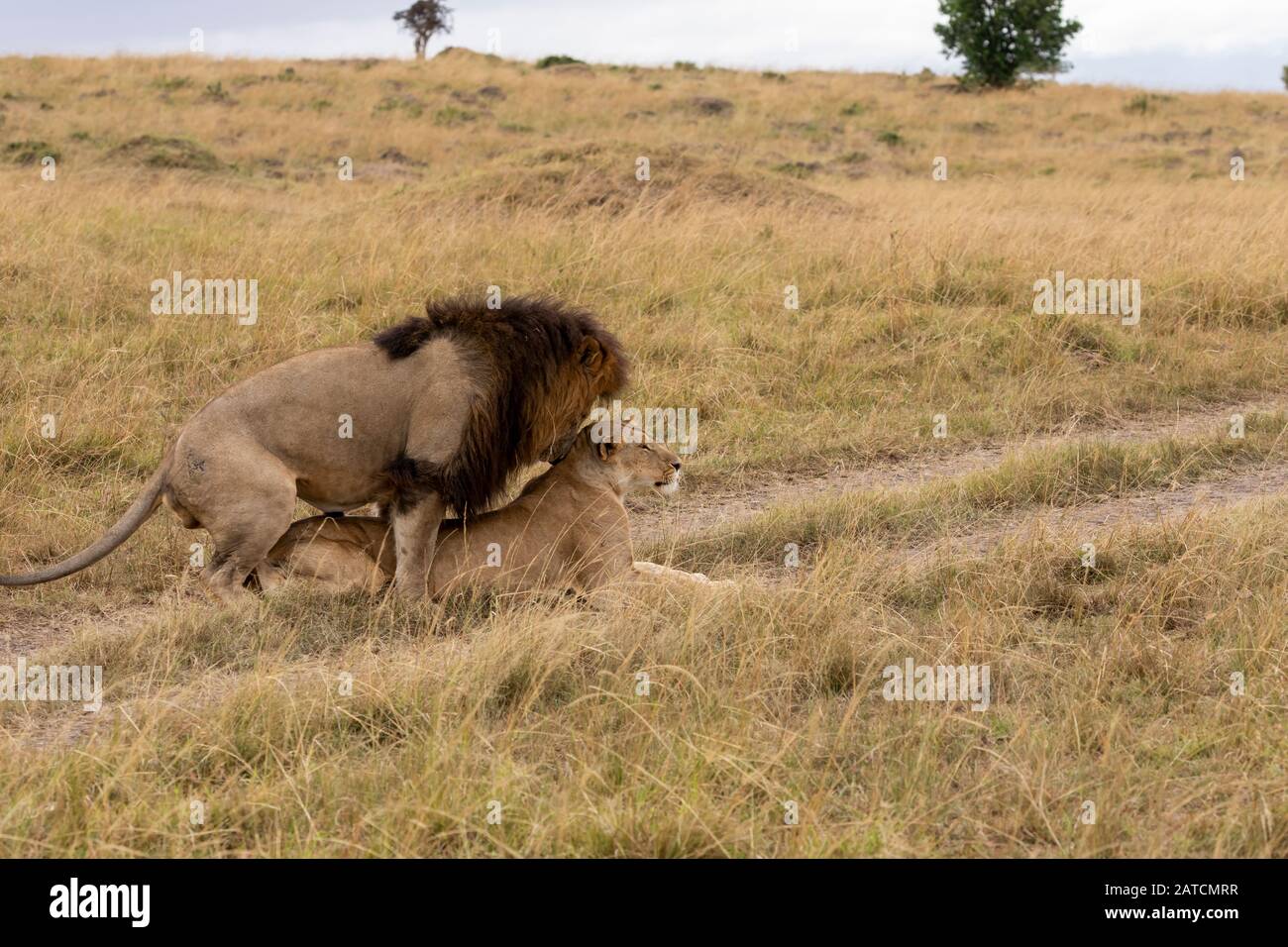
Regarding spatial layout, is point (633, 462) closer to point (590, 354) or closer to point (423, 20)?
point (590, 354)

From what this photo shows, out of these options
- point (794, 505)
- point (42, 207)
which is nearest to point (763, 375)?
point (794, 505)

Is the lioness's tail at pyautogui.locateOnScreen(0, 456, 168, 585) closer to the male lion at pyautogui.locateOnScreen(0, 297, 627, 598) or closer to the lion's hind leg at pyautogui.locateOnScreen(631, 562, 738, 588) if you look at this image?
the male lion at pyautogui.locateOnScreen(0, 297, 627, 598)

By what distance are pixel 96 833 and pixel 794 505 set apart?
403 centimetres

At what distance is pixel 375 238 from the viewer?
37.0 feet

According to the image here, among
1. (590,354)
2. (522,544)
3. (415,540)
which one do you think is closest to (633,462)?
(590,354)

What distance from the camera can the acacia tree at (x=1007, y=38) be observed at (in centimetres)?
3581

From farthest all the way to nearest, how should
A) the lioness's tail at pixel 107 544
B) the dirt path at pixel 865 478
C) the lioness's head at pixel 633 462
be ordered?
1. the dirt path at pixel 865 478
2. the lioness's head at pixel 633 462
3. the lioness's tail at pixel 107 544

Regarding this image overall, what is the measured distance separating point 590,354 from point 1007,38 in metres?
33.0

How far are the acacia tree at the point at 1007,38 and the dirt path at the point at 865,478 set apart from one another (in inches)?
1132

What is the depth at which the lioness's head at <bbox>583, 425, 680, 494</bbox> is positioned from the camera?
649cm

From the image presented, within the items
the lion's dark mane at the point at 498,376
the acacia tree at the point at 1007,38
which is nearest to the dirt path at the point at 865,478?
the lion's dark mane at the point at 498,376

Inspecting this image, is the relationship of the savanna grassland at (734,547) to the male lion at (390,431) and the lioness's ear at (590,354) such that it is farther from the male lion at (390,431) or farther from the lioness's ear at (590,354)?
the lioness's ear at (590,354)

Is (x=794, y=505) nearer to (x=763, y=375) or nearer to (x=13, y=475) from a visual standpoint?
(x=763, y=375)

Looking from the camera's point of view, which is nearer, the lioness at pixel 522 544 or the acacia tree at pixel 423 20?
the lioness at pixel 522 544
